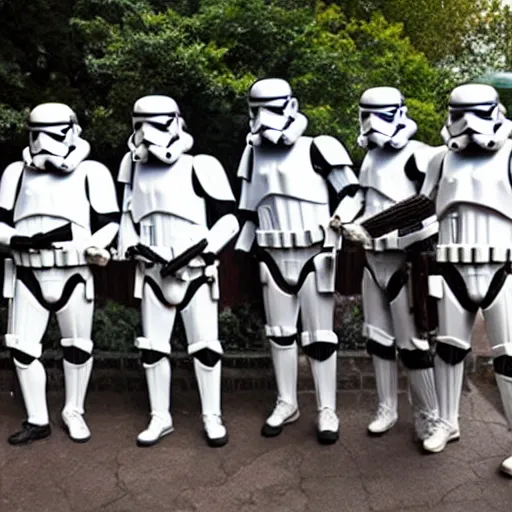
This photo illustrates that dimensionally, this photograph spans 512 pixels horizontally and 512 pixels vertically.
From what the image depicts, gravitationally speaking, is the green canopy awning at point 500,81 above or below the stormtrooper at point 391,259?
above

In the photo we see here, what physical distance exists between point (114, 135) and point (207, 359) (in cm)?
309

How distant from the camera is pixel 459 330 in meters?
3.87

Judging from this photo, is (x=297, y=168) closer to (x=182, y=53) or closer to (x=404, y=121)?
(x=404, y=121)

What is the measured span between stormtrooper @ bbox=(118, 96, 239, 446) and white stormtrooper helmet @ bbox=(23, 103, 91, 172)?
34 cm

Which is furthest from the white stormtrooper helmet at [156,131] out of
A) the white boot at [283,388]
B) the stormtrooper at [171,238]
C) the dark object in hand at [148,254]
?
the white boot at [283,388]

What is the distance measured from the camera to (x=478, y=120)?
363cm

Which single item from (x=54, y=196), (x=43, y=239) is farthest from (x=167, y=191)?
(x=43, y=239)

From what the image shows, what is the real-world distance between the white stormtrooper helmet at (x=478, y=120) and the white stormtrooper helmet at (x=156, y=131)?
1509 millimetres

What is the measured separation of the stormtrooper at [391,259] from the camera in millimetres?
4023

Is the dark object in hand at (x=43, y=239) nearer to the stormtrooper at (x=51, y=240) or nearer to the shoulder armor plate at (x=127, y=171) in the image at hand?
the stormtrooper at (x=51, y=240)

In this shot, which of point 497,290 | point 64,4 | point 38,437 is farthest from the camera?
point 64,4

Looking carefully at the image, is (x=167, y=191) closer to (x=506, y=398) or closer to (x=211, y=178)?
(x=211, y=178)

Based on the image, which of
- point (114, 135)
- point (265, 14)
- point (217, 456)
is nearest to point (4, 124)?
point (114, 135)

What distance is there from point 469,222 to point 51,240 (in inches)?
89.8
